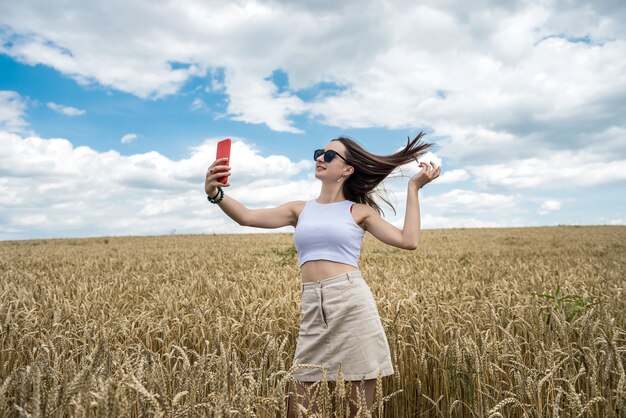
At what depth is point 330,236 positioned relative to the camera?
331cm

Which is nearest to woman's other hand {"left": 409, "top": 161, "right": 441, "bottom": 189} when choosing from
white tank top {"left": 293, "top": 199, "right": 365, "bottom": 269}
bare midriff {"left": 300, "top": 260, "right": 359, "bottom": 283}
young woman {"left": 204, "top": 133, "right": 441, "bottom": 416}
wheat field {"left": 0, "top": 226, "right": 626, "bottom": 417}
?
young woman {"left": 204, "top": 133, "right": 441, "bottom": 416}

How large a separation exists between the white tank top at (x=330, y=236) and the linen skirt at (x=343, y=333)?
0.53 ft

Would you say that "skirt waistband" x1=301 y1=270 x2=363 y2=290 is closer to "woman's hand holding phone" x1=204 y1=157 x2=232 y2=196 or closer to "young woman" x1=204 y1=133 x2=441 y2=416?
"young woman" x1=204 y1=133 x2=441 y2=416

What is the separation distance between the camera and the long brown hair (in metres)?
3.76

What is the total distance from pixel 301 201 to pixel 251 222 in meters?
0.45

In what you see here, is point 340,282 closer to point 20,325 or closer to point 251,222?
point 251,222

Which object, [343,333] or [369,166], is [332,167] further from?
[343,333]

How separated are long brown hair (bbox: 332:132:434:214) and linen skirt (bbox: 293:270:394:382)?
0.85 metres

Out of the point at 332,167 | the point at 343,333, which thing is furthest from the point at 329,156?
the point at 343,333

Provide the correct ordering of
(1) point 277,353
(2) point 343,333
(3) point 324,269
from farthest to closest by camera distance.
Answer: (3) point 324,269 < (2) point 343,333 < (1) point 277,353

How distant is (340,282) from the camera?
3.21 m

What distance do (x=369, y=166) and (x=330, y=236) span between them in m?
0.79

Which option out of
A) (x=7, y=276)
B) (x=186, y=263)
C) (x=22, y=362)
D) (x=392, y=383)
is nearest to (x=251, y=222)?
(x=392, y=383)

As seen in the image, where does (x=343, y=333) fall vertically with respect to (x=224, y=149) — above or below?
below
